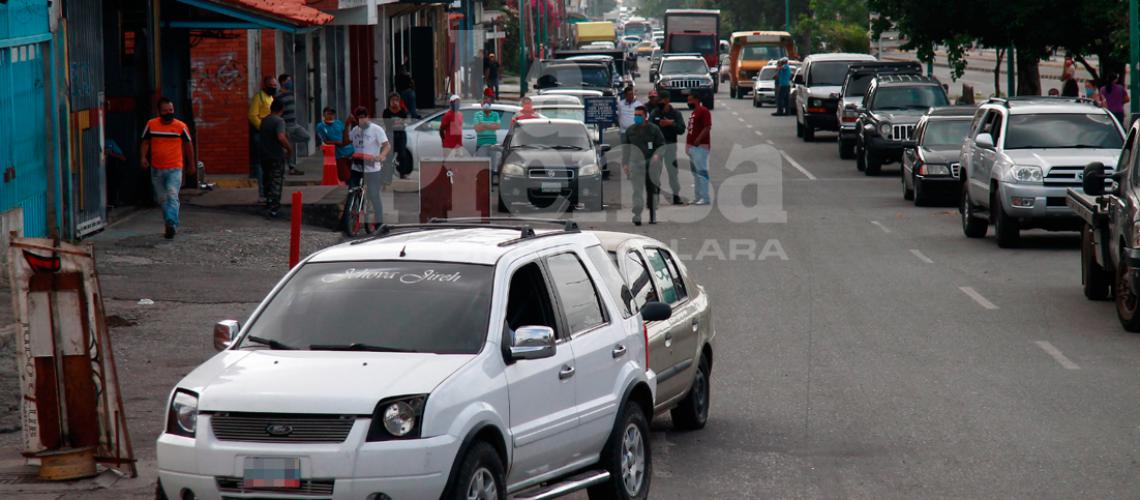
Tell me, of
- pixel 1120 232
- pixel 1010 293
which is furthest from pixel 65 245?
pixel 1010 293

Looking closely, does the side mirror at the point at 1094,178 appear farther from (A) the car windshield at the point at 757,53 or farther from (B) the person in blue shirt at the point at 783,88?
(A) the car windshield at the point at 757,53

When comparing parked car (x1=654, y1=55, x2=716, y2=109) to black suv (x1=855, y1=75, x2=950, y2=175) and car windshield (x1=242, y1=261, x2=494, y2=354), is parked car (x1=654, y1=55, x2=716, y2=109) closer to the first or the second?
black suv (x1=855, y1=75, x2=950, y2=175)

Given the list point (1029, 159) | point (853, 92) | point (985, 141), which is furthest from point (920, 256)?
point (853, 92)

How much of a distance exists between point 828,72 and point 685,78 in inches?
558

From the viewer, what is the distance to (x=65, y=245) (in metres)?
8.47

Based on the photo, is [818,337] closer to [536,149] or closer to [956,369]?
[956,369]

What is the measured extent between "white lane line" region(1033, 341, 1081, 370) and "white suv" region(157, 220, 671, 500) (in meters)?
5.20

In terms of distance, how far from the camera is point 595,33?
95.1 meters

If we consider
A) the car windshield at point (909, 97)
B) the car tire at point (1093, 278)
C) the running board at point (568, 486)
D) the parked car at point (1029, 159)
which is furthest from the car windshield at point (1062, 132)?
the running board at point (568, 486)

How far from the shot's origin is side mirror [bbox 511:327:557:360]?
7.05 m

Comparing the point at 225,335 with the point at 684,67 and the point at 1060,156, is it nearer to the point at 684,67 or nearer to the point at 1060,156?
the point at 1060,156

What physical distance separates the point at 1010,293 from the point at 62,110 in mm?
10931

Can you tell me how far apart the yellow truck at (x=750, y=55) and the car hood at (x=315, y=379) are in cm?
5987

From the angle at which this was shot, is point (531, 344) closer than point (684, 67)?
Yes
